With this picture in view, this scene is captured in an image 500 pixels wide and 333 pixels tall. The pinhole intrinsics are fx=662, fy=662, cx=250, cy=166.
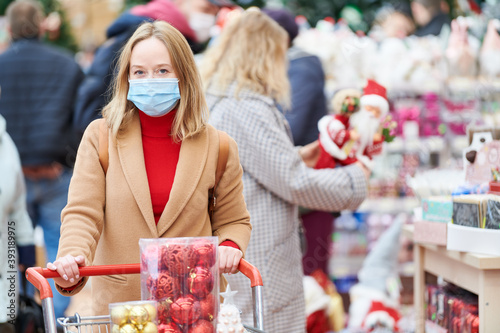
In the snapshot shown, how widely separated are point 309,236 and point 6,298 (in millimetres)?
1929

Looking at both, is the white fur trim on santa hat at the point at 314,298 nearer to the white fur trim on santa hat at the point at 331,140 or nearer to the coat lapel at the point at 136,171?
the white fur trim on santa hat at the point at 331,140

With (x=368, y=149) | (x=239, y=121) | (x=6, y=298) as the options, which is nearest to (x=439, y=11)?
(x=368, y=149)

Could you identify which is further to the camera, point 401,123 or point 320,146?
point 401,123

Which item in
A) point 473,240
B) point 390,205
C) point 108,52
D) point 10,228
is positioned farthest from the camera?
point 390,205

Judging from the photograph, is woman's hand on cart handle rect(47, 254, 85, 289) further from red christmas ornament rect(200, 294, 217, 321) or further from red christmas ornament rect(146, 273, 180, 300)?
red christmas ornament rect(200, 294, 217, 321)

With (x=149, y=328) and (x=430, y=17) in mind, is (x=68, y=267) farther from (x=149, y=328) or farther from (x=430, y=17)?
(x=430, y=17)

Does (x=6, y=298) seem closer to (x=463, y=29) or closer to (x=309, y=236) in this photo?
→ (x=309, y=236)

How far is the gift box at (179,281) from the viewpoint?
1.55 meters

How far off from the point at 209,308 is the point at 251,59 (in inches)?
56.3

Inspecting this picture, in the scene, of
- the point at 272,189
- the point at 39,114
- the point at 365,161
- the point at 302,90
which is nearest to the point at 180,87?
the point at 272,189

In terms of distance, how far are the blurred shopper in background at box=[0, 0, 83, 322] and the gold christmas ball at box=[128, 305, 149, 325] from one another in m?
2.48

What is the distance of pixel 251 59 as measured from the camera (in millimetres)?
2773

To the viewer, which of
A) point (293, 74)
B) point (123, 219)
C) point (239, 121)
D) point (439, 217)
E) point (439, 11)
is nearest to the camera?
point (123, 219)

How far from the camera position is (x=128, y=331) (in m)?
1.45
